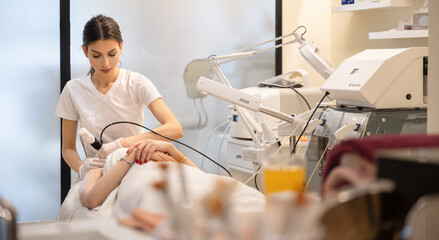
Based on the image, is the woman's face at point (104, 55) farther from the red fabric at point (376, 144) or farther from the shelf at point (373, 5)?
the red fabric at point (376, 144)

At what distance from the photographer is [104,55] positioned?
9.78 feet

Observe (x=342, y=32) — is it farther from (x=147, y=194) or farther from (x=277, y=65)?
(x=147, y=194)

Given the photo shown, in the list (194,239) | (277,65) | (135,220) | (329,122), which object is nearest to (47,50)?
(277,65)

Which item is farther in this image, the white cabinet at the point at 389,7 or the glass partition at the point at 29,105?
the glass partition at the point at 29,105

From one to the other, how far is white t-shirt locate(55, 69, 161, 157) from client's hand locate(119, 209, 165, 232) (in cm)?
199

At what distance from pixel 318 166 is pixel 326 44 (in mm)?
2040

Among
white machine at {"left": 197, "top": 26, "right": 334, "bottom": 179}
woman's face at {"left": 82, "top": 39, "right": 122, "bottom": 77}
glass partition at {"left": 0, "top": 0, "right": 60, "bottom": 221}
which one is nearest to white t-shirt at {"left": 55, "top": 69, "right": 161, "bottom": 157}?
woman's face at {"left": 82, "top": 39, "right": 122, "bottom": 77}

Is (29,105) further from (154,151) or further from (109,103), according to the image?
(154,151)

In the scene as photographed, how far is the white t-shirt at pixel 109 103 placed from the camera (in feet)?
10.1

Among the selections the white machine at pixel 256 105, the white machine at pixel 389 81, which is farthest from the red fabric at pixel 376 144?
the white machine at pixel 256 105

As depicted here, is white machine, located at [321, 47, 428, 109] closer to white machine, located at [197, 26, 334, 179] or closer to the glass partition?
white machine, located at [197, 26, 334, 179]

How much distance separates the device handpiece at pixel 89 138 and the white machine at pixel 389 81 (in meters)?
1.13

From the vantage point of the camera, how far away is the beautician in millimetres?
3004

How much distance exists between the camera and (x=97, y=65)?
303 cm
